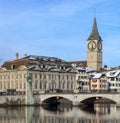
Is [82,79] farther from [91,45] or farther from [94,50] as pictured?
[91,45]

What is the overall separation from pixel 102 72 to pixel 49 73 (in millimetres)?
32375

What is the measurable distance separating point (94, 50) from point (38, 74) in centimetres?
5284

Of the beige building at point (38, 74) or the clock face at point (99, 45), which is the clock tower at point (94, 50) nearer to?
the clock face at point (99, 45)

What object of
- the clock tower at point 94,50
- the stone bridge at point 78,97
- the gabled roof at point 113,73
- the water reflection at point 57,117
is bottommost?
the water reflection at point 57,117

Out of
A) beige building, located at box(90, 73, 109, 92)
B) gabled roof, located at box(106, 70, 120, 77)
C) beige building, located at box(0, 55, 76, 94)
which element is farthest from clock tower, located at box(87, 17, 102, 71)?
beige building, located at box(0, 55, 76, 94)

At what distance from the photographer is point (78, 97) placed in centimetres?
9612

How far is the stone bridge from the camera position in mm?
89300

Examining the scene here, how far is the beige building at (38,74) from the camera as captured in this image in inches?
4729

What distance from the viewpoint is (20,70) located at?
121m

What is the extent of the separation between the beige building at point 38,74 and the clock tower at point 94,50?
38001 mm

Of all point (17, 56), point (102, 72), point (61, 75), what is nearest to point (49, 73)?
point (61, 75)

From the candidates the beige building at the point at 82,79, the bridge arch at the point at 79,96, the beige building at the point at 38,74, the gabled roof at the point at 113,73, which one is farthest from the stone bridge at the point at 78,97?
the gabled roof at the point at 113,73

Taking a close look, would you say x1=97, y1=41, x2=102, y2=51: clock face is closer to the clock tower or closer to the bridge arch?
the clock tower

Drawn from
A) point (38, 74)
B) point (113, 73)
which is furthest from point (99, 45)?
point (38, 74)
